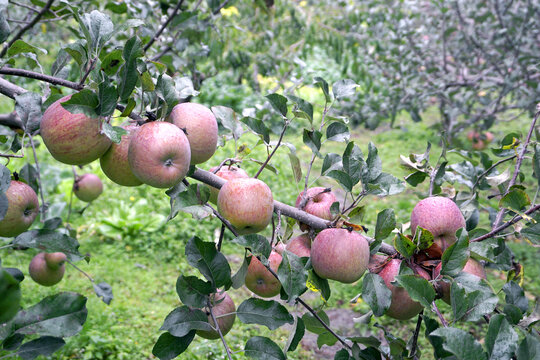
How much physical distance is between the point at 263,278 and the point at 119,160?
0.39m

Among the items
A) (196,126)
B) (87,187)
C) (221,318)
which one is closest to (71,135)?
(196,126)

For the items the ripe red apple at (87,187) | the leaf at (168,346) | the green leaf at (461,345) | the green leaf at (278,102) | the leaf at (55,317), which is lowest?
the ripe red apple at (87,187)

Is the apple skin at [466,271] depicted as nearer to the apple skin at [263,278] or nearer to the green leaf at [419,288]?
the green leaf at [419,288]

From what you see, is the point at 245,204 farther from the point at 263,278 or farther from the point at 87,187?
the point at 87,187

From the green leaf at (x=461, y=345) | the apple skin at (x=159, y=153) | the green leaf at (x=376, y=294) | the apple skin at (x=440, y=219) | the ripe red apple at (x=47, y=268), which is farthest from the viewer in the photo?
the ripe red apple at (x=47, y=268)

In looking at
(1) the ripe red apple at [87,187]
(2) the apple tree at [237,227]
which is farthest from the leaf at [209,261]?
(1) the ripe red apple at [87,187]

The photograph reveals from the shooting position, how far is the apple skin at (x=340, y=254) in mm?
873

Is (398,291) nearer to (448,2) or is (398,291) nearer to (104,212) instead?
(448,2)

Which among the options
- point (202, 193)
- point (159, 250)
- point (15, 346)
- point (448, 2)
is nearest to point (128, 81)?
point (202, 193)

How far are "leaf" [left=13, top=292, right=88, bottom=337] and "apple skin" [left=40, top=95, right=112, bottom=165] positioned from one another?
0.23 meters

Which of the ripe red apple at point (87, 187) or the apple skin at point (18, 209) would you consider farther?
the ripe red apple at point (87, 187)

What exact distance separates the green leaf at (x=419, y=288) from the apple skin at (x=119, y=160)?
511 millimetres

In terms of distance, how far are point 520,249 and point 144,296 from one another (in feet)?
8.55

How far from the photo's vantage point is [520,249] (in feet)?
11.0
